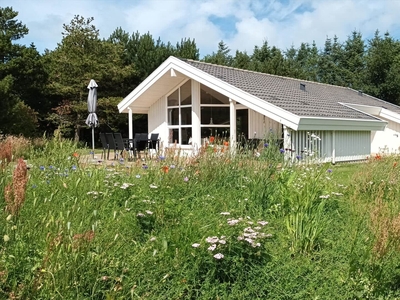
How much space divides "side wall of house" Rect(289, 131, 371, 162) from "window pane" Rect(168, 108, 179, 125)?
5.47 metres

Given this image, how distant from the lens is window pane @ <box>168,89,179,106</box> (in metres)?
16.5

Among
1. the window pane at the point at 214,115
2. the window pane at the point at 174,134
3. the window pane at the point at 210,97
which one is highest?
the window pane at the point at 210,97

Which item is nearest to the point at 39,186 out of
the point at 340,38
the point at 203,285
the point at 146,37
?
the point at 203,285

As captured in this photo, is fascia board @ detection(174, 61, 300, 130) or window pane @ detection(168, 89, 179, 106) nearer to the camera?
fascia board @ detection(174, 61, 300, 130)

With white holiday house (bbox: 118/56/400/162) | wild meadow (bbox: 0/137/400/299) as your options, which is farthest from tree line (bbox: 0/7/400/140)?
wild meadow (bbox: 0/137/400/299)

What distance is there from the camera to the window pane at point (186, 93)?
16047 mm

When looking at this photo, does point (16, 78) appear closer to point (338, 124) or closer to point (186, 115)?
point (186, 115)

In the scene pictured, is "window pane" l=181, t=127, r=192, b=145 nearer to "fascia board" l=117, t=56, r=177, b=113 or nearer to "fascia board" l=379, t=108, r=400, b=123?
"fascia board" l=117, t=56, r=177, b=113

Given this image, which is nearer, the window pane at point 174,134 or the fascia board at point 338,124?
the fascia board at point 338,124

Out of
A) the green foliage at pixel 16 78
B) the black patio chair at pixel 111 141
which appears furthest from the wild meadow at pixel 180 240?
the green foliage at pixel 16 78

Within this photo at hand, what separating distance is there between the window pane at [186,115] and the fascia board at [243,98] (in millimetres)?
2023

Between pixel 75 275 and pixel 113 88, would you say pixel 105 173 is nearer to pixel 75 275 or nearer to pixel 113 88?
pixel 75 275

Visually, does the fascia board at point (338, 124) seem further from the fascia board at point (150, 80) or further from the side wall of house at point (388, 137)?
the fascia board at point (150, 80)

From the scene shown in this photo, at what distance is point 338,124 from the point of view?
13.4 metres
